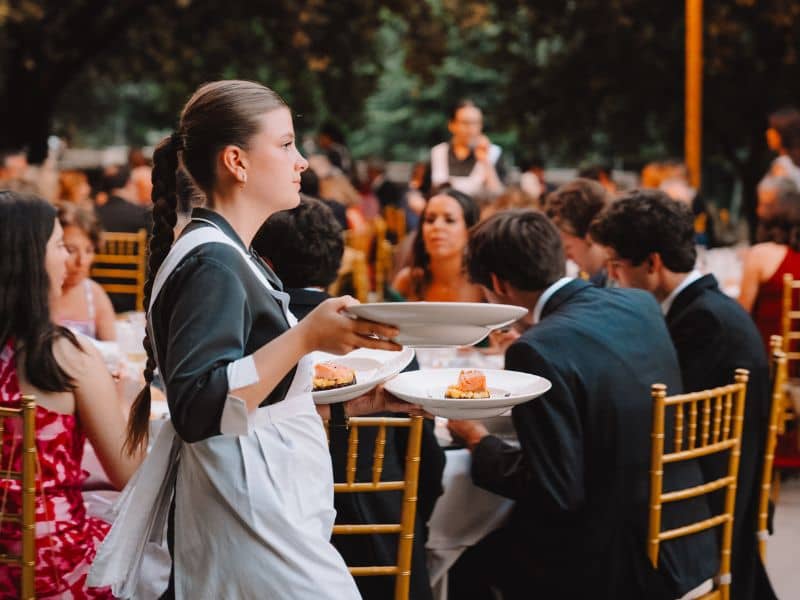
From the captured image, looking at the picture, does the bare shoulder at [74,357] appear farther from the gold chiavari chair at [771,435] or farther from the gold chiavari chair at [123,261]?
the gold chiavari chair at [123,261]

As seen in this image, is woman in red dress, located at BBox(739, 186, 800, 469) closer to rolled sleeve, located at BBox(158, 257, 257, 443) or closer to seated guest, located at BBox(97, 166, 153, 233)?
seated guest, located at BBox(97, 166, 153, 233)

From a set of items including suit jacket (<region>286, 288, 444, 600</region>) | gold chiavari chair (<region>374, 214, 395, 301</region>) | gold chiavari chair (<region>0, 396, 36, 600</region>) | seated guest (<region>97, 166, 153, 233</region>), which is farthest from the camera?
gold chiavari chair (<region>374, 214, 395, 301</region>)

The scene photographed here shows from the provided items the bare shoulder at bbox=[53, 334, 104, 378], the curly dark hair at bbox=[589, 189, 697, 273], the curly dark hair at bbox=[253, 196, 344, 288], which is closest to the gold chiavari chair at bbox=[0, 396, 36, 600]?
the bare shoulder at bbox=[53, 334, 104, 378]

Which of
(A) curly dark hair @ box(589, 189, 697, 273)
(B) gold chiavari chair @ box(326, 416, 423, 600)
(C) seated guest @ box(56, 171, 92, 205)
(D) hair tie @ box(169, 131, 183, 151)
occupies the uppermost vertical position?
(C) seated guest @ box(56, 171, 92, 205)

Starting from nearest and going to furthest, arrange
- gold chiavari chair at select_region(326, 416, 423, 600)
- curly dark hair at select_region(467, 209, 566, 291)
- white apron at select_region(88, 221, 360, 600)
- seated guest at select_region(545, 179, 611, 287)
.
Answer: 1. white apron at select_region(88, 221, 360, 600)
2. gold chiavari chair at select_region(326, 416, 423, 600)
3. curly dark hair at select_region(467, 209, 566, 291)
4. seated guest at select_region(545, 179, 611, 287)

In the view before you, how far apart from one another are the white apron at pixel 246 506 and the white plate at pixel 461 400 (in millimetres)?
349

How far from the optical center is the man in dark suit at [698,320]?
3.61m

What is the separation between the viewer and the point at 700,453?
305 cm

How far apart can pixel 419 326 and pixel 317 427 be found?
30 centimetres

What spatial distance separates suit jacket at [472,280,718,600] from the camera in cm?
303

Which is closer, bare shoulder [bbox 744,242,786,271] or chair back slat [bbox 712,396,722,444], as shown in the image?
chair back slat [bbox 712,396,722,444]

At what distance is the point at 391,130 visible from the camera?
27.4 metres

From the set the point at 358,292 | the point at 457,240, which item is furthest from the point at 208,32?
the point at 457,240

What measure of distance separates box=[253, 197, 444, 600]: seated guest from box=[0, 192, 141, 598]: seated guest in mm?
598
